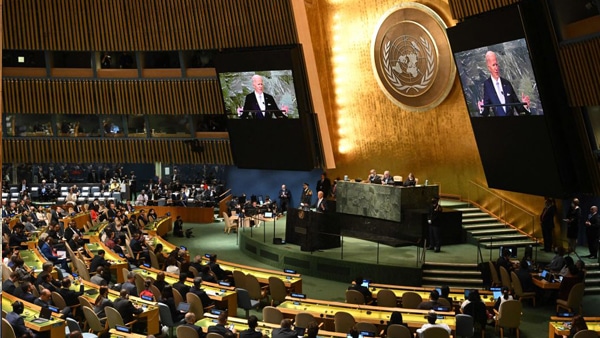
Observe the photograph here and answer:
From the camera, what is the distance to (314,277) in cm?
1903

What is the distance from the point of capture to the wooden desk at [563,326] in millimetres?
11380

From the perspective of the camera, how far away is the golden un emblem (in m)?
21.6

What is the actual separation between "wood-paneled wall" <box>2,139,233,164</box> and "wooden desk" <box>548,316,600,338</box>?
19173mm

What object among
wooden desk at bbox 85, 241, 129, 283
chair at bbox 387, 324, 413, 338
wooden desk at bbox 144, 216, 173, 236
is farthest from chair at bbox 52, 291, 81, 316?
wooden desk at bbox 144, 216, 173, 236

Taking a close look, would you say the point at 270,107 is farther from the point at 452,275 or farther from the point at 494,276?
the point at 494,276

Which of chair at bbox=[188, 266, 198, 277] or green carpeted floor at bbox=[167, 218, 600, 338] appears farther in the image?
chair at bbox=[188, 266, 198, 277]

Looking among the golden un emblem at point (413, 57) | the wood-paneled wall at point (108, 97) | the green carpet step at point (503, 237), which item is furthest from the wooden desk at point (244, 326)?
the wood-paneled wall at point (108, 97)

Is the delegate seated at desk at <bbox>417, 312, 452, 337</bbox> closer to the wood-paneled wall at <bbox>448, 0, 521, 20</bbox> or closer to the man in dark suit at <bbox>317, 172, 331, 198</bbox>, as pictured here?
the wood-paneled wall at <bbox>448, 0, 521, 20</bbox>

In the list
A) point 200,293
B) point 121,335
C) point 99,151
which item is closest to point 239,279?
point 200,293

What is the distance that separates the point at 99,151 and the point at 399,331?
68.7 feet

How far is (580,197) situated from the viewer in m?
20.1

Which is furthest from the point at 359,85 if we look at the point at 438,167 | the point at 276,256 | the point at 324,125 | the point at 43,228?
the point at 43,228

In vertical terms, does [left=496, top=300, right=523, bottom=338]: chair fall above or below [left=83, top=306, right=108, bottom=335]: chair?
below

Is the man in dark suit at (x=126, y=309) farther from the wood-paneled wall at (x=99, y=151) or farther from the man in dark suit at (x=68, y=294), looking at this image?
the wood-paneled wall at (x=99, y=151)
